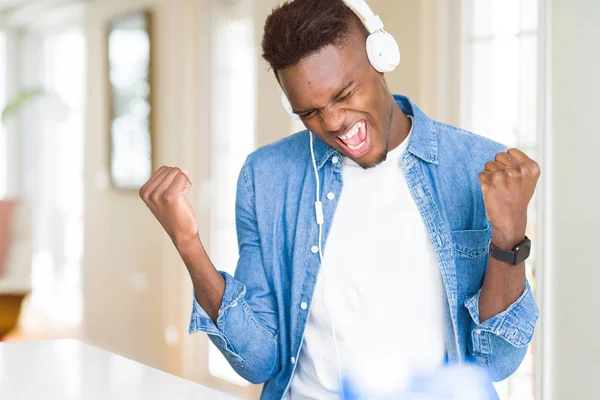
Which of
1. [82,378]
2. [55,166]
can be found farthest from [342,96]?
[55,166]

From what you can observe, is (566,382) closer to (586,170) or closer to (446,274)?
(586,170)

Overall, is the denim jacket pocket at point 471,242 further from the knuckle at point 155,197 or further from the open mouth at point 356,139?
the knuckle at point 155,197

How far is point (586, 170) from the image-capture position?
2119 mm

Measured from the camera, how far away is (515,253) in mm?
1211

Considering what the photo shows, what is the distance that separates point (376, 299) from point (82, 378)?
1.90 ft

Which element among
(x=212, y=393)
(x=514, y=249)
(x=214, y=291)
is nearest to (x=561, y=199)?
(x=514, y=249)

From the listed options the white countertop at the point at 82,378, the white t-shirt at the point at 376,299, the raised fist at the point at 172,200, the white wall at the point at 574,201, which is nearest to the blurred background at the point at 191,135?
the white wall at the point at 574,201

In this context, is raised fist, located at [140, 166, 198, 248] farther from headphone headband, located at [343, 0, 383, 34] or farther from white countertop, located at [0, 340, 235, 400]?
headphone headband, located at [343, 0, 383, 34]

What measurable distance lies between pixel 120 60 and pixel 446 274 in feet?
13.4

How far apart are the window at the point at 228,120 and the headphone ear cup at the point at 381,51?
107 inches

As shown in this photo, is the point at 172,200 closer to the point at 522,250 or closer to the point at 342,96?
the point at 342,96

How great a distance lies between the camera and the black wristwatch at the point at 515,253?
1211 millimetres

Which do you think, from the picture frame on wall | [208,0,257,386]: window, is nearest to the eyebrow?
[208,0,257,386]: window

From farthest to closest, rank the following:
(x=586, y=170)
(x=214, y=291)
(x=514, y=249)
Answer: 1. (x=586, y=170)
2. (x=214, y=291)
3. (x=514, y=249)
